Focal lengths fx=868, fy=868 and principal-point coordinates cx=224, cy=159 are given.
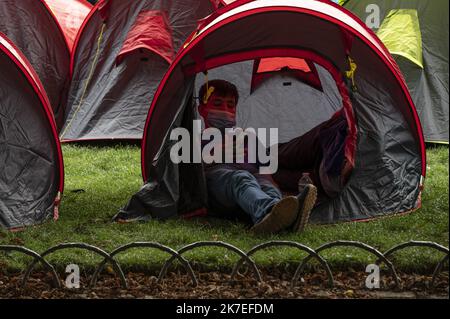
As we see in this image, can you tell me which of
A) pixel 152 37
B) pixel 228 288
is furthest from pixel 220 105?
pixel 152 37

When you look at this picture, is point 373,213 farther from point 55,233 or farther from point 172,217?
point 55,233

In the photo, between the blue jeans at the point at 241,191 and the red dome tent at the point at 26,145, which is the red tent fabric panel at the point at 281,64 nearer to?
the blue jeans at the point at 241,191

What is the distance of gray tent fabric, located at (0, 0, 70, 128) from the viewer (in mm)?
9211

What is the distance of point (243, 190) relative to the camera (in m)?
5.54

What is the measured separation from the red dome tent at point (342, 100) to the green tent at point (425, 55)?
236 centimetres

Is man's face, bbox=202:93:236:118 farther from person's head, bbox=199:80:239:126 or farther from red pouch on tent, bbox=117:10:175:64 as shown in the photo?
red pouch on tent, bbox=117:10:175:64

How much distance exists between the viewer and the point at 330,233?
5312 millimetres

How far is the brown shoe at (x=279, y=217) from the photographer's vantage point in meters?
5.03

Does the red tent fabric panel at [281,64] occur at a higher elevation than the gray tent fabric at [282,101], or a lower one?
higher

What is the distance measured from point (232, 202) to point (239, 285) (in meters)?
1.40

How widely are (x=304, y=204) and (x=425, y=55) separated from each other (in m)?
4.01
